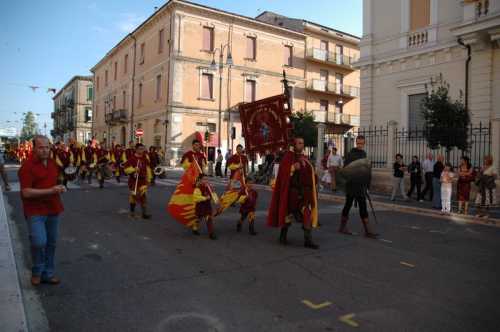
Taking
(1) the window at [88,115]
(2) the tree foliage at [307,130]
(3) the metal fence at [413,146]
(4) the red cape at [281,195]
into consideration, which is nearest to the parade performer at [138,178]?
(4) the red cape at [281,195]

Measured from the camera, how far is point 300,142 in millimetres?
6934

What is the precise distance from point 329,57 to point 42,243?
39.2 metres

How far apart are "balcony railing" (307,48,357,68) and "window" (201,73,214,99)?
10.4 meters

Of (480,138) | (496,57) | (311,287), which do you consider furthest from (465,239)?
(496,57)

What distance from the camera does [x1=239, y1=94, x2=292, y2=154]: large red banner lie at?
28.0 feet

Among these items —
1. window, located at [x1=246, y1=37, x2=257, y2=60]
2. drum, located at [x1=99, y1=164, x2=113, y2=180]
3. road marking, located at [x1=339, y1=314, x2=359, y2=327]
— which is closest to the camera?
road marking, located at [x1=339, y1=314, x2=359, y2=327]

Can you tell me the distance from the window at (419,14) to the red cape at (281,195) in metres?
14.4

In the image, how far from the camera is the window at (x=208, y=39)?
3453 cm

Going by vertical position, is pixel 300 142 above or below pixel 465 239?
above

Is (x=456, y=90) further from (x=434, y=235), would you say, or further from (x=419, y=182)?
(x=434, y=235)

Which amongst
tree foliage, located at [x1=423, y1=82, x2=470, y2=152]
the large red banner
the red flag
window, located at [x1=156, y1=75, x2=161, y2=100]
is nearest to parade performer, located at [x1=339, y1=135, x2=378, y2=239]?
the large red banner

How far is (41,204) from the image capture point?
457 centimetres

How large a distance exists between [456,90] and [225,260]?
48.4 ft

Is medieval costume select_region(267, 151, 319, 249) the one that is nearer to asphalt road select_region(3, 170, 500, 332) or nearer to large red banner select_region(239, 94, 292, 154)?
asphalt road select_region(3, 170, 500, 332)
